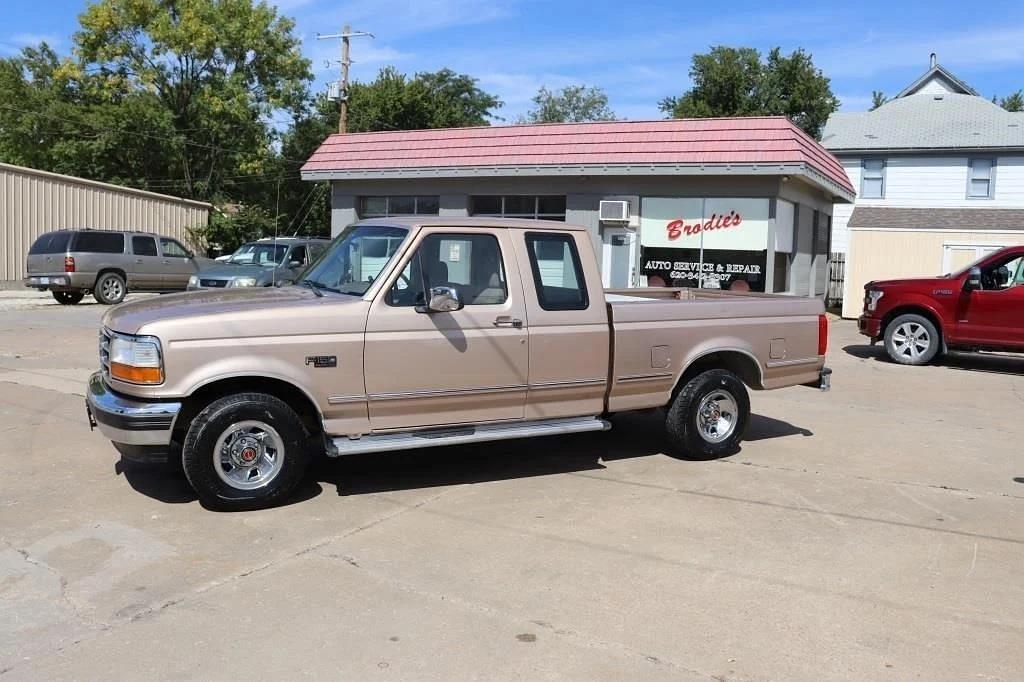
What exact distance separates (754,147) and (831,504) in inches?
438

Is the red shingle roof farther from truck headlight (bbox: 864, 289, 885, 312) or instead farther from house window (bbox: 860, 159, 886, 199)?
house window (bbox: 860, 159, 886, 199)

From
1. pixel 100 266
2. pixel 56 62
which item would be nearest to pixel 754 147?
pixel 100 266

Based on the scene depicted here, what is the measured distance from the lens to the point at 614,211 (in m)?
17.8

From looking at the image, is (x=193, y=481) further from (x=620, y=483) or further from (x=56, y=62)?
(x=56, y=62)

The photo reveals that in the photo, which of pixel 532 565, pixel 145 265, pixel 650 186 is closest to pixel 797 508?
pixel 532 565

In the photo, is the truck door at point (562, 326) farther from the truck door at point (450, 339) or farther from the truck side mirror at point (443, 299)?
the truck side mirror at point (443, 299)

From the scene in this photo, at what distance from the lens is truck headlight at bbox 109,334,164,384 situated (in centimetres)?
552

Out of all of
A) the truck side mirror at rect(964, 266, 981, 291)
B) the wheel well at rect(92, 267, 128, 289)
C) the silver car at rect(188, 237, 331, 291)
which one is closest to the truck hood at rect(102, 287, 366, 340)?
the truck side mirror at rect(964, 266, 981, 291)

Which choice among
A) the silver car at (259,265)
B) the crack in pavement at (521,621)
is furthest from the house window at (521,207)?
the crack in pavement at (521,621)

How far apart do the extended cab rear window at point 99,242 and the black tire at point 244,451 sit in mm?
17646

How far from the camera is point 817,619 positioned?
4.38 meters

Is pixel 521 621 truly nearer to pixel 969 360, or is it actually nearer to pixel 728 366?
pixel 728 366

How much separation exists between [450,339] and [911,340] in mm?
10136

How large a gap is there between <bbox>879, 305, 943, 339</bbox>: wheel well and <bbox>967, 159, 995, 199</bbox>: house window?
1872 cm
